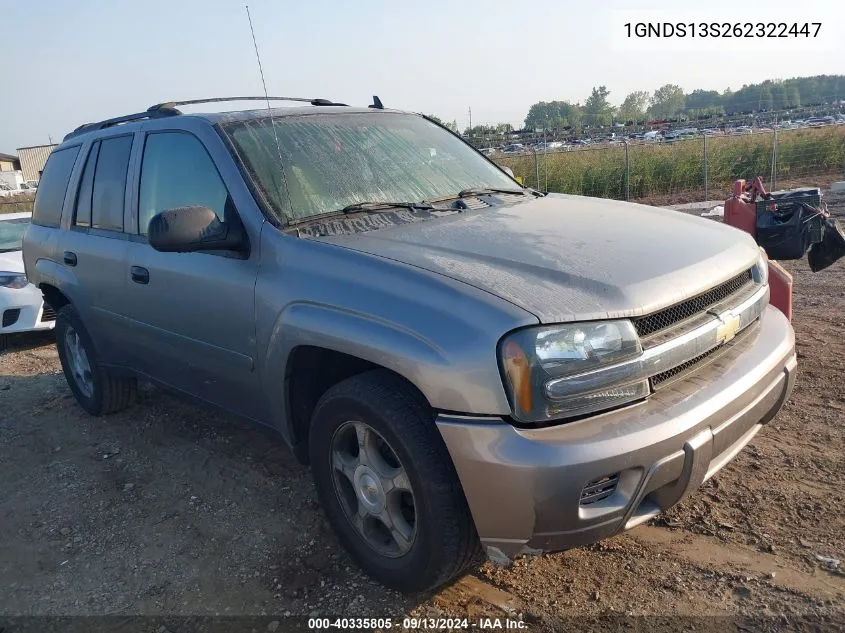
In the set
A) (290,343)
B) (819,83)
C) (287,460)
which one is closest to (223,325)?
(290,343)

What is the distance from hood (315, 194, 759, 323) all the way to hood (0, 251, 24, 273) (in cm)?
581

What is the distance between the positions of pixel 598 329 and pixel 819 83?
264 ft

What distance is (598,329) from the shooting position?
213 centimetres

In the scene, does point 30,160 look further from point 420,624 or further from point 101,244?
point 420,624

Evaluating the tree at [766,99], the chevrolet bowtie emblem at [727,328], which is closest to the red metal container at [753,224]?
the chevrolet bowtie emblem at [727,328]

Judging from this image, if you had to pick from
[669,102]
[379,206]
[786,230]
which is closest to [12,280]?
[379,206]

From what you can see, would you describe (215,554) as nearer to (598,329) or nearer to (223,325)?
(223,325)

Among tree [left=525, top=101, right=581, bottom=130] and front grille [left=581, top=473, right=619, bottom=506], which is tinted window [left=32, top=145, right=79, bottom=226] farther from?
tree [left=525, top=101, right=581, bottom=130]

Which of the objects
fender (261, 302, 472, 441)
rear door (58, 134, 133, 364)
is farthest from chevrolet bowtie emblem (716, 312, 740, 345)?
rear door (58, 134, 133, 364)

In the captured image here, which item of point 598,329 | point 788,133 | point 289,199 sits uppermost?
point 289,199

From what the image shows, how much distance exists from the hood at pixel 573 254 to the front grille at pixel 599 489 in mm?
504

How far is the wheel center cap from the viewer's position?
2.58 metres

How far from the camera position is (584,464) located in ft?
6.56

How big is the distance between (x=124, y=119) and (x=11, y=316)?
371cm
